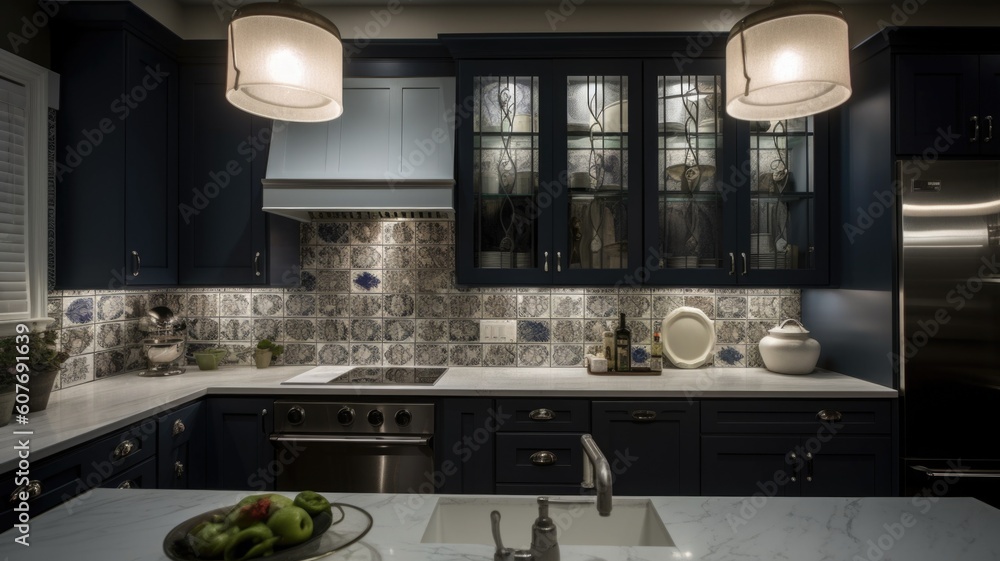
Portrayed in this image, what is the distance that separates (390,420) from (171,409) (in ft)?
3.00

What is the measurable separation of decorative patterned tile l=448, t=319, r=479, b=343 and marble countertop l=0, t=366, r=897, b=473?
22 centimetres

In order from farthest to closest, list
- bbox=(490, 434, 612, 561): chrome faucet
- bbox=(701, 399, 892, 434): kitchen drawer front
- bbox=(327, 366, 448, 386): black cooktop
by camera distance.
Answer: bbox=(327, 366, 448, 386): black cooktop → bbox=(701, 399, 892, 434): kitchen drawer front → bbox=(490, 434, 612, 561): chrome faucet

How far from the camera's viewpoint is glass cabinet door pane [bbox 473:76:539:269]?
275 centimetres

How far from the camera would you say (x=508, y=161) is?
2754mm

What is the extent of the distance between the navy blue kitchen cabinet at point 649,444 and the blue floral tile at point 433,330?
1.01m

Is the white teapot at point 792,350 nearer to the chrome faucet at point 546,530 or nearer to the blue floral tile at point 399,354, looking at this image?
the blue floral tile at point 399,354

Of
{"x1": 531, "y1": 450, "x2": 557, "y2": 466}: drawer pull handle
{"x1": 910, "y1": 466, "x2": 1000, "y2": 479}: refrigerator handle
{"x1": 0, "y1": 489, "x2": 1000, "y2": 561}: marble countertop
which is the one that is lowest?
{"x1": 910, "y1": 466, "x2": 1000, "y2": 479}: refrigerator handle

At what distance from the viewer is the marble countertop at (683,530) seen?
994 millimetres

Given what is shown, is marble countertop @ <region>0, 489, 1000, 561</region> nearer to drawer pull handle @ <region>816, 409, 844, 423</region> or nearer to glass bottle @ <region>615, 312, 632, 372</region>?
drawer pull handle @ <region>816, 409, 844, 423</region>

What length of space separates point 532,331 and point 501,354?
22cm

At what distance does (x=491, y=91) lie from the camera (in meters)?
2.75

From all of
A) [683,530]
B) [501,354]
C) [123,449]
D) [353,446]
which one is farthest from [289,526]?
[501,354]

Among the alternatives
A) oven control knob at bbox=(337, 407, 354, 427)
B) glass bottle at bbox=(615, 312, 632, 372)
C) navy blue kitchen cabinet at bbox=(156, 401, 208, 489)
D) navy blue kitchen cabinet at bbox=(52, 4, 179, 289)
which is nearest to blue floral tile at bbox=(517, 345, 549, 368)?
glass bottle at bbox=(615, 312, 632, 372)

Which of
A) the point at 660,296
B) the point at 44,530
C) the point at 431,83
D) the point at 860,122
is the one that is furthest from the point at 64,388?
the point at 860,122
